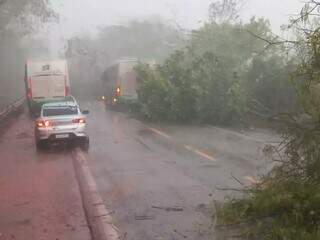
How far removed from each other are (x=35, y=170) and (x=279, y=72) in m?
15.4

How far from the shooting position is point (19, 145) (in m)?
21.3

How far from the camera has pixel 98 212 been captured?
388 inches

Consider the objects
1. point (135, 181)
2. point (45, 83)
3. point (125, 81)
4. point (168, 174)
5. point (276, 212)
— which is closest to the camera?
point (276, 212)

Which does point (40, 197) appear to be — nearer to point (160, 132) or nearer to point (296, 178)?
point (296, 178)

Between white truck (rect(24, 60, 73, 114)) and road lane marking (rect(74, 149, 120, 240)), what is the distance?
22.0m

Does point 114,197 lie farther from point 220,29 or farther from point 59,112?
point 220,29

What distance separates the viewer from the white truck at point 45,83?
35.6m

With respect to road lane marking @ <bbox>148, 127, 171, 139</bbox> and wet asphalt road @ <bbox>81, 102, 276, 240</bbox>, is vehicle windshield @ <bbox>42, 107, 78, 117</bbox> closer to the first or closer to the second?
wet asphalt road @ <bbox>81, 102, 276, 240</bbox>

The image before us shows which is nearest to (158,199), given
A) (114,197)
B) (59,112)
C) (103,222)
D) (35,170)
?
(114,197)

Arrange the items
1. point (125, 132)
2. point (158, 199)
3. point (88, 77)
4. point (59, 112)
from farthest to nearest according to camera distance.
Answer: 1. point (88, 77)
2. point (125, 132)
3. point (59, 112)
4. point (158, 199)

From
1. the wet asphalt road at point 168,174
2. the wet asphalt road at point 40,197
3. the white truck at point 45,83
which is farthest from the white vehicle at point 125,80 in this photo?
the wet asphalt road at point 40,197

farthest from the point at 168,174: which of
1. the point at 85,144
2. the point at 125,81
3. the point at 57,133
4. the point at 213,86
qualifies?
the point at 125,81

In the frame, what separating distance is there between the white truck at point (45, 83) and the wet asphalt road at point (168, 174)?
38.9 feet

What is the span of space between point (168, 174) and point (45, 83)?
23.5 meters
